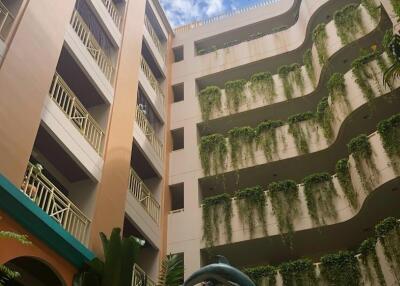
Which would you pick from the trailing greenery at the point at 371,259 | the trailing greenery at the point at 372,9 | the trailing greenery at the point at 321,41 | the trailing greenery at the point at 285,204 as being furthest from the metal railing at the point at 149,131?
the trailing greenery at the point at 372,9

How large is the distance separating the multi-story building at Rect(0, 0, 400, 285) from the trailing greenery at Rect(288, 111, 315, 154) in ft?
0.19

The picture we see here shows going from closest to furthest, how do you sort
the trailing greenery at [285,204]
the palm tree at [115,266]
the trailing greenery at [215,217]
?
the palm tree at [115,266]
the trailing greenery at [285,204]
the trailing greenery at [215,217]

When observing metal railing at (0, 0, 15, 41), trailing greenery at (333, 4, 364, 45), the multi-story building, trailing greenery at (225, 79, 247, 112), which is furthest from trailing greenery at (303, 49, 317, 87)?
metal railing at (0, 0, 15, 41)

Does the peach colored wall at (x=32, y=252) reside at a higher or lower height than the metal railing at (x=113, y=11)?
lower

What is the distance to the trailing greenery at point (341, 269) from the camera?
15164mm

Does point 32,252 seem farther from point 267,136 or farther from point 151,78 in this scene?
point 151,78

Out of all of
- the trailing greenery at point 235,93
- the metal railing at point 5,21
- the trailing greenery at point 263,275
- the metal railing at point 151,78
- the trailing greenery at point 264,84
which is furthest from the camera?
the trailing greenery at point 235,93

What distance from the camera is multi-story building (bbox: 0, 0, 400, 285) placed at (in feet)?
39.1

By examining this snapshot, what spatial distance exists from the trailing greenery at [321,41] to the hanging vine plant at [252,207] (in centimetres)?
616

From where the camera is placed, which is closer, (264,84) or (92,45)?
(92,45)

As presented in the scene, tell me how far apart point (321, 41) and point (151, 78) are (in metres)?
7.76

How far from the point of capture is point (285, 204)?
17906 millimetres

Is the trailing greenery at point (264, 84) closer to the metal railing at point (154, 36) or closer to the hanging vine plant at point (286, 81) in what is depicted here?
the hanging vine plant at point (286, 81)

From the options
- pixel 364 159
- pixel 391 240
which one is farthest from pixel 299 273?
pixel 364 159
